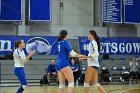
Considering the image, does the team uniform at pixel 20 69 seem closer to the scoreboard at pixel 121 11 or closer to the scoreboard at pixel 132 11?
the scoreboard at pixel 121 11

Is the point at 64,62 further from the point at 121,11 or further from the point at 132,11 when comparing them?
the point at 132,11

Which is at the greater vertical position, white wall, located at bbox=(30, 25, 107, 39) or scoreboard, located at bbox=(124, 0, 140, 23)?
scoreboard, located at bbox=(124, 0, 140, 23)

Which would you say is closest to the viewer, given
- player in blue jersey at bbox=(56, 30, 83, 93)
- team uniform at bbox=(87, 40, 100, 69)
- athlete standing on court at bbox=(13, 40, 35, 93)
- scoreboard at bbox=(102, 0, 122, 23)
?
player in blue jersey at bbox=(56, 30, 83, 93)

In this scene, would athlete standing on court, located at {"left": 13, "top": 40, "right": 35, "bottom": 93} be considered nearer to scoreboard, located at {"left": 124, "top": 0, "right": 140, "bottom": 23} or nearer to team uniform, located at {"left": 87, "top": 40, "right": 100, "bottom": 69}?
team uniform, located at {"left": 87, "top": 40, "right": 100, "bottom": 69}

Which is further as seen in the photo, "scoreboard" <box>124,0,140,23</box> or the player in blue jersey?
"scoreboard" <box>124,0,140,23</box>

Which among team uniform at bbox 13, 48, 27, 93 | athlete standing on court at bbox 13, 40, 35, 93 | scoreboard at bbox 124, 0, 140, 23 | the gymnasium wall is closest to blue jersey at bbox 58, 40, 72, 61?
athlete standing on court at bbox 13, 40, 35, 93

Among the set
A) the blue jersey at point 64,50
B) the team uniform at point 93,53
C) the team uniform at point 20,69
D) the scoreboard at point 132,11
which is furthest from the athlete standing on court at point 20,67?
the scoreboard at point 132,11

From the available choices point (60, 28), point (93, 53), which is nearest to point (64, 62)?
point (93, 53)

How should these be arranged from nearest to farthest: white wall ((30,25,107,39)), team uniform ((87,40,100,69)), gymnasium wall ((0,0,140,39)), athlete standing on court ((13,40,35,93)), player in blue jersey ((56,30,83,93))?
1. player in blue jersey ((56,30,83,93))
2. team uniform ((87,40,100,69))
3. athlete standing on court ((13,40,35,93))
4. white wall ((30,25,107,39))
5. gymnasium wall ((0,0,140,39))

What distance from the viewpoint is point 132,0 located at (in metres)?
23.7

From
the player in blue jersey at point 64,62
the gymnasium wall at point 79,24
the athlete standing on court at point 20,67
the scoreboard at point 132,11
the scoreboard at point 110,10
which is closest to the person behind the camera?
the player in blue jersey at point 64,62

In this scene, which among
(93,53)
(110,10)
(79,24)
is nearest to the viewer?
(93,53)

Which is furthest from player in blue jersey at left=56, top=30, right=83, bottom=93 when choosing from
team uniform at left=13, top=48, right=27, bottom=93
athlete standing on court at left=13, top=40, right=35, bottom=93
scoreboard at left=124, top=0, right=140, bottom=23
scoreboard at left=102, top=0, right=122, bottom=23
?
scoreboard at left=124, top=0, right=140, bottom=23

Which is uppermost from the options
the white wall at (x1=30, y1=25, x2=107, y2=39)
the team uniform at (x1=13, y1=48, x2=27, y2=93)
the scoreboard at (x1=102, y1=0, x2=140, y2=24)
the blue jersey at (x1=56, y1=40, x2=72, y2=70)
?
the scoreboard at (x1=102, y1=0, x2=140, y2=24)
